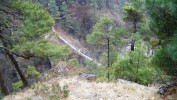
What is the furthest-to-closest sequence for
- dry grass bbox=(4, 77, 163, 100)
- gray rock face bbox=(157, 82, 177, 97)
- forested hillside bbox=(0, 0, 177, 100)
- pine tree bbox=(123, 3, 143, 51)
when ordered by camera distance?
pine tree bbox=(123, 3, 143, 51)
dry grass bbox=(4, 77, 163, 100)
gray rock face bbox=(157, 82, 177, 97)
forested hillside bbox=(0, 0, 177, 100)

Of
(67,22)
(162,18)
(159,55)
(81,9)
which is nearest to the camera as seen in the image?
(162,18)

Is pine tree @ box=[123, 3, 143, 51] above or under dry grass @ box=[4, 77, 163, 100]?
above

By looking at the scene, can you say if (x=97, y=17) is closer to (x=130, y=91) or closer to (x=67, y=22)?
(x=67, y=22)

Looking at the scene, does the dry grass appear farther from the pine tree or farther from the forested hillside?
the pine tree

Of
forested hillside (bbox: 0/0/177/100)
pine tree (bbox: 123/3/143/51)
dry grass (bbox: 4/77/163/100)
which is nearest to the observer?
forested hillside (bbox: 0/0/177/100)

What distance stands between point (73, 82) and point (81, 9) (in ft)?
189

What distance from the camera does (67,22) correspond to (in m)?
57.6

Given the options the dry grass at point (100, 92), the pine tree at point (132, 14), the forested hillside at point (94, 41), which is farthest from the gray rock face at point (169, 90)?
the pine tree at point (132, 14)

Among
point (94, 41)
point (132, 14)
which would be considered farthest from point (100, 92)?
point (94, 41)

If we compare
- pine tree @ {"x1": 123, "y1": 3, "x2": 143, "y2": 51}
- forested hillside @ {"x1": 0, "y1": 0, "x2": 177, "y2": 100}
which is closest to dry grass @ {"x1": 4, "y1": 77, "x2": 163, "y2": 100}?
forested hillside @ {"x1": 0, "y1": 0, "x2": 177, "y2": 100}

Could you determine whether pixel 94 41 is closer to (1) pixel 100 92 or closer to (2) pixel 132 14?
(2) pixel 132 14

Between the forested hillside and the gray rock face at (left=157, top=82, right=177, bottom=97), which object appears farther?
the gray rock face at (left=157, top=82, right=177, bottom=97)

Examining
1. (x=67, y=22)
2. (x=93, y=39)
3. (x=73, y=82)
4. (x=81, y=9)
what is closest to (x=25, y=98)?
(x=73, y=82)

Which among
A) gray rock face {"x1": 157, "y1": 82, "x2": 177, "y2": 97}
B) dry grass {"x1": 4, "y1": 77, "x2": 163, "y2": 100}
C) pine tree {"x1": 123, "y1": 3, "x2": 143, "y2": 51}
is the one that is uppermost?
pine tree {"x1": 123, "y1": 3, "x2": 143, "y2": 51}
